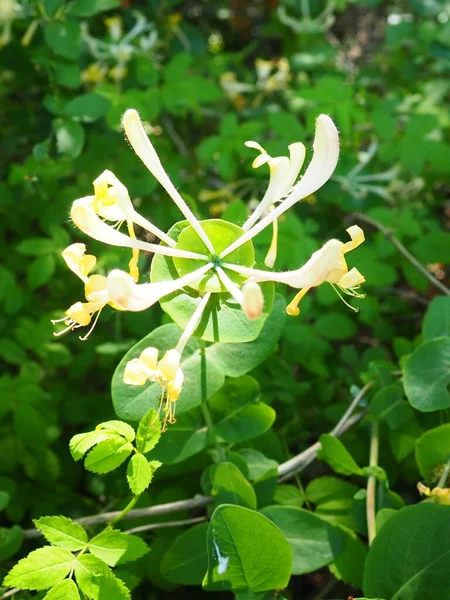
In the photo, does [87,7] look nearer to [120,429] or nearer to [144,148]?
[144,148]

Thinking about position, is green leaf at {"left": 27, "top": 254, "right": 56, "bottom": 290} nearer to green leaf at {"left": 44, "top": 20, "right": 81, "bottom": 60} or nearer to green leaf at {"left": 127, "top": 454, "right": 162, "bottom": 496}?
green leaf at {"left": 44, "top": 20, "right": 81, "bottom": 60}

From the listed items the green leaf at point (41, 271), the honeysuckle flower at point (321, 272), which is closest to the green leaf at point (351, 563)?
the honeysuckle flower at point (321, 272)

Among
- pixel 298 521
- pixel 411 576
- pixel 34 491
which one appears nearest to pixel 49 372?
pixel 34 491

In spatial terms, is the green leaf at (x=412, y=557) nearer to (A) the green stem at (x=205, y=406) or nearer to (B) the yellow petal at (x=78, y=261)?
(A) the green stem at (x=205, y=406)

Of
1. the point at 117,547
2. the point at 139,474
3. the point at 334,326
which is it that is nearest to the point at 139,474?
the point at 139,474

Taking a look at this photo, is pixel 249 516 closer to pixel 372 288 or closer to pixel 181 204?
pixel 181 204

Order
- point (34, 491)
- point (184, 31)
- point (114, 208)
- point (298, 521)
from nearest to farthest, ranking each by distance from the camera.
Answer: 1. point (114, 208)
2. point (298, 521)
3. point (34, 491)
4. point (184, 31)
